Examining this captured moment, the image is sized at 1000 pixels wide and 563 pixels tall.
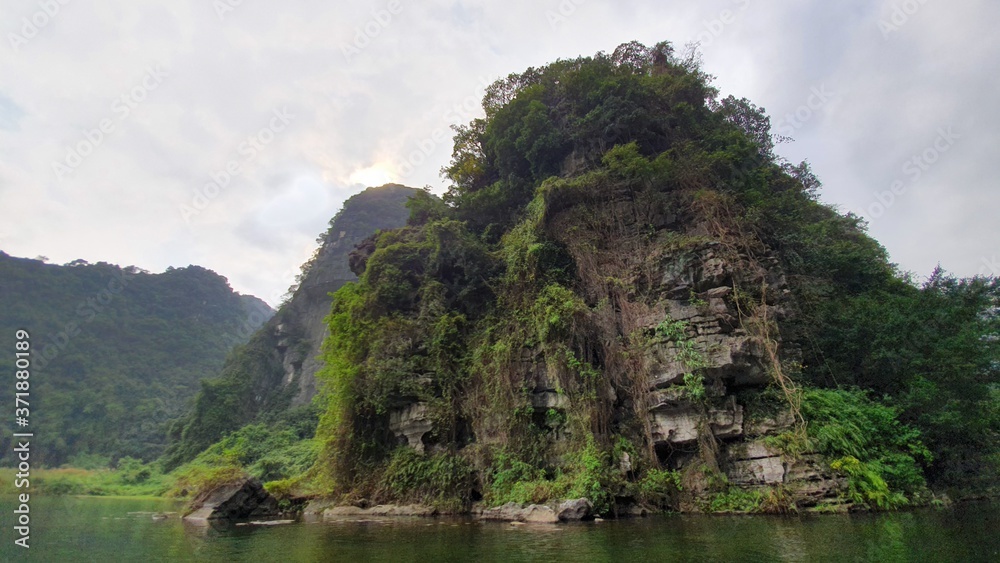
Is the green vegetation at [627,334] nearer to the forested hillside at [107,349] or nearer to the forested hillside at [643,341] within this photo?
the forested hillside at [643,341]

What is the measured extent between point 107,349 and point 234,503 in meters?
54.9

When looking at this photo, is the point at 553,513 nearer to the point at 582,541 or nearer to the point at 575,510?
the point at 575,510

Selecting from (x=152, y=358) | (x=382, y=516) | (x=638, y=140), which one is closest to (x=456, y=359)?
(x=382, y=516)

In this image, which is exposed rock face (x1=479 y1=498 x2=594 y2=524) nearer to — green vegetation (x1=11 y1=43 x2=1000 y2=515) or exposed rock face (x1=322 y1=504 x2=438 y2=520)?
green vegetation (x1=11 y1=43 x2=1000 y2=515)

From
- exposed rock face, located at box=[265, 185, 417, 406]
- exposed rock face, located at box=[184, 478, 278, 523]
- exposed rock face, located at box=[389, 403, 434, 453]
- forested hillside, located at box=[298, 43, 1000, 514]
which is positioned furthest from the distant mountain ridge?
exposed rock face, located at box=[184, 478, 278, 523]

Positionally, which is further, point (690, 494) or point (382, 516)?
point (382, 516)

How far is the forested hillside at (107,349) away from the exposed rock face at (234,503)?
3574cm

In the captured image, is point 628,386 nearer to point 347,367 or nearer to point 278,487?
point 347,367

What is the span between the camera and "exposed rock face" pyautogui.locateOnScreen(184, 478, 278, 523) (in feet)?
46.3

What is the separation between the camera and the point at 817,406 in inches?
502

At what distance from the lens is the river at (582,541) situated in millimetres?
6082

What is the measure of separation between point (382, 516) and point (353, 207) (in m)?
52.0

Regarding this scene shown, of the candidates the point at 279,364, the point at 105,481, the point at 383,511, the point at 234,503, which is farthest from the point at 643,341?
the point at 105,481

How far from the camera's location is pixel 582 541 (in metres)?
7.72
